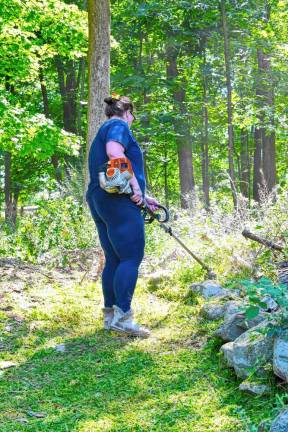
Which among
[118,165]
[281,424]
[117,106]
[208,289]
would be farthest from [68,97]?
[281,424]

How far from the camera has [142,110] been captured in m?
17.0

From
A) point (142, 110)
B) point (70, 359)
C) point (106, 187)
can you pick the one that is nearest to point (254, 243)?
point (106, 187)

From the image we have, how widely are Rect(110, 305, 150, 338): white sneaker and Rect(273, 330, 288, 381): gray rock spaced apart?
1.74 m

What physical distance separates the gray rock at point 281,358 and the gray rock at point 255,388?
0.13 m

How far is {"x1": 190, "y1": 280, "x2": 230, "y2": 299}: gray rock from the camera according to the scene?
527 centimetres

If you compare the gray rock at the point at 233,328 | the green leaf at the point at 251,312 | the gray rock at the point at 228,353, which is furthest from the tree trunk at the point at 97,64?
the green leaf at the point at 251,312

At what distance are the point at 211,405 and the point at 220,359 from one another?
602mm

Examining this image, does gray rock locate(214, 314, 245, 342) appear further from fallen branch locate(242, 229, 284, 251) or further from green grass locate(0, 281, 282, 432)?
fallen branch locate(242, 229, 284, 251)

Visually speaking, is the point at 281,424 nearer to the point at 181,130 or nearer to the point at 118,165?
the point at 118,165

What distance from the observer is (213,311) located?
4.64 meters

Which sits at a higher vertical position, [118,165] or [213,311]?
[118,165]

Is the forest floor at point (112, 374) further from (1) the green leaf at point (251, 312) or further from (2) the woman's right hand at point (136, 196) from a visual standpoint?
(2) the woman's right hand at point (136, 196)

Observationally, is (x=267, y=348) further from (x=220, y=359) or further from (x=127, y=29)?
(x=127, y=29)

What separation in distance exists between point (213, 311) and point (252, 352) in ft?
4.83
